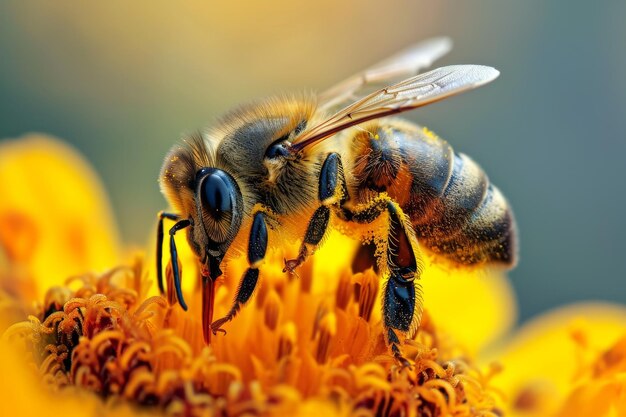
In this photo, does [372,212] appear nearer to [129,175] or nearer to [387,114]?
[387,114]

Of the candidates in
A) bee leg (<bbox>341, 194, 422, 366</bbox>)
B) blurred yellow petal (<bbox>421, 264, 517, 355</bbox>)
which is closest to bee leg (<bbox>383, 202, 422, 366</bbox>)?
bee leg (<bbox>341, 194, 422, 366</bbox>)

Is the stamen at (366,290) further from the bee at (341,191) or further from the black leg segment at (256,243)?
the black leg segment at (256,243)

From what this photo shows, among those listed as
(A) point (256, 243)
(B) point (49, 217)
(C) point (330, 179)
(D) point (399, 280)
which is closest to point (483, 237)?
(D) point (399, 280)

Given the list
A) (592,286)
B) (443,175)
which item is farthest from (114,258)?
(592,286)

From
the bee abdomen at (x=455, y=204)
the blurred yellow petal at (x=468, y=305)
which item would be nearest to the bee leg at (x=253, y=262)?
the bee abdomen at (x=455, y=204)

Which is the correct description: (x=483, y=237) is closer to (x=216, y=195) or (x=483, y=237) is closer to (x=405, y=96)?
(x=405, y=96)

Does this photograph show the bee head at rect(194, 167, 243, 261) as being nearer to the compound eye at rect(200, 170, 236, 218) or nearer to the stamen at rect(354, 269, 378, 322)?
the compound eye at rect(200, 170, 236, 218)
